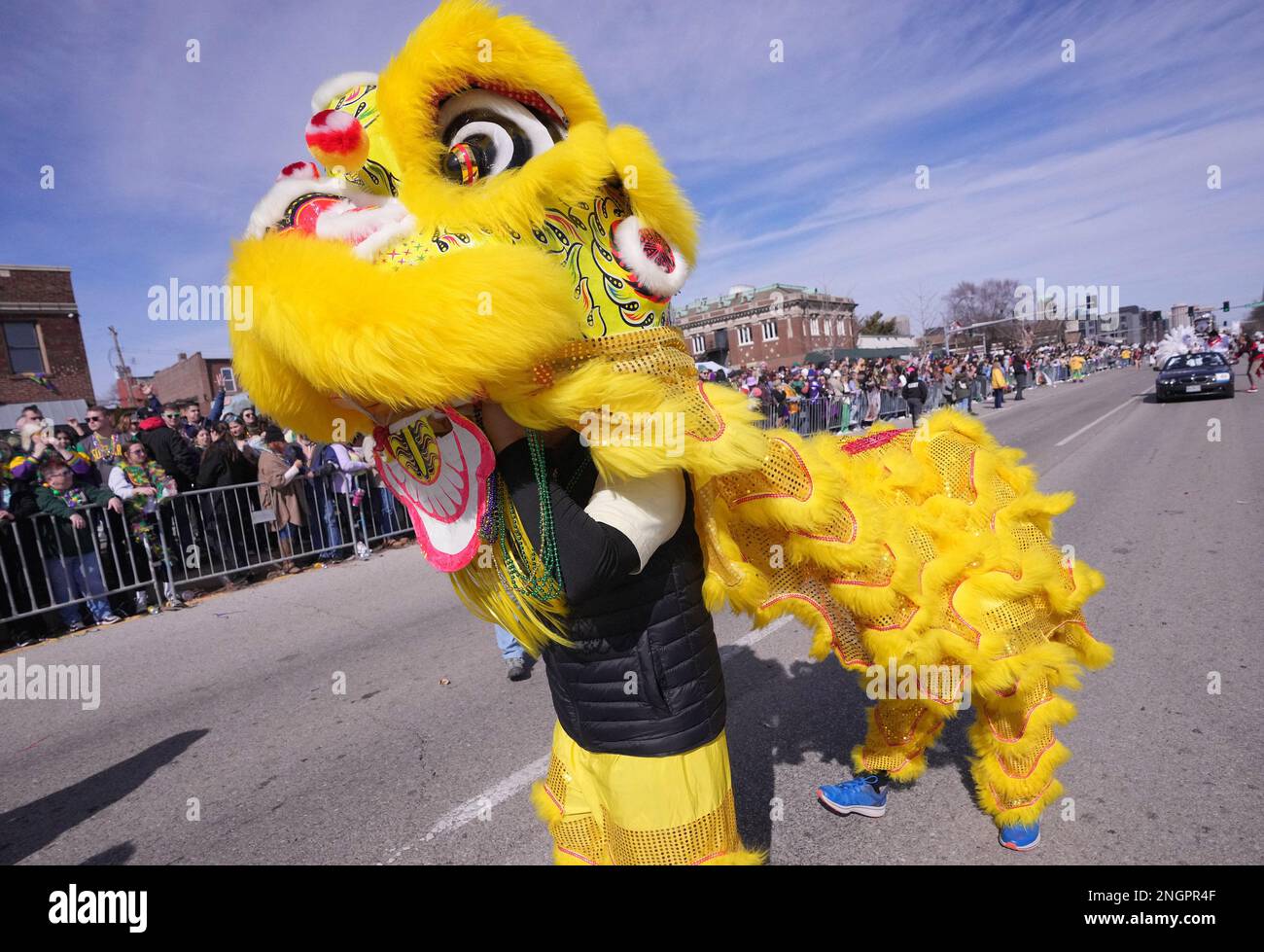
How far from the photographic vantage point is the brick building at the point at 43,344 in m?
22.6

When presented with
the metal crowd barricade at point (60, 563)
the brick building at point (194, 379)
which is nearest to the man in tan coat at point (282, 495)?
the metal crowd barricade at point (60, 563)

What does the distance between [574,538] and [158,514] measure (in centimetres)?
691

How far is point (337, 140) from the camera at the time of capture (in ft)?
4.01

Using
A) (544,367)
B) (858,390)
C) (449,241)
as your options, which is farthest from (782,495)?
(858,390)

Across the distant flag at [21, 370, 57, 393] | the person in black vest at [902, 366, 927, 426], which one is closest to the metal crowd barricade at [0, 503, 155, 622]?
the person in black vest at [902, 366, 927, 426]

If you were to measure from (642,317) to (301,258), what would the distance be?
0.64 meters

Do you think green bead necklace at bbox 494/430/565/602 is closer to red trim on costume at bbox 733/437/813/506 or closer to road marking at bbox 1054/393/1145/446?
red trim on costume at bbox 733/437/813/506

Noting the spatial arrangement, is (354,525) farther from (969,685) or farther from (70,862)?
(969,685)

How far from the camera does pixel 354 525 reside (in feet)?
26.4

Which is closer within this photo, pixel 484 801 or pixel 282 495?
pixel 484 801

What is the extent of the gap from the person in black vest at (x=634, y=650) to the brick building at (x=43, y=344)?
27.6 metres

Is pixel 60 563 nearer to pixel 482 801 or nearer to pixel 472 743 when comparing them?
pixel 472 743

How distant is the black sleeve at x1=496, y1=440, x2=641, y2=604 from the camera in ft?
4.14

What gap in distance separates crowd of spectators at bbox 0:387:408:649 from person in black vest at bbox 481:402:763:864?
648cm
